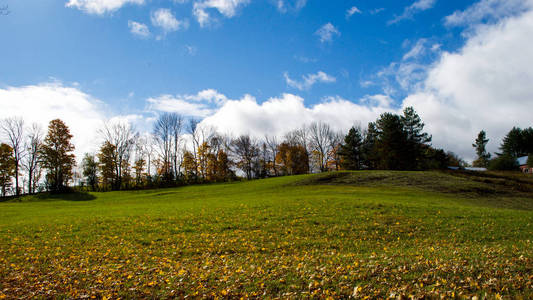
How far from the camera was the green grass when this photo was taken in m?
6.25

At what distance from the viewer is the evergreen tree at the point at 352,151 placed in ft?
216

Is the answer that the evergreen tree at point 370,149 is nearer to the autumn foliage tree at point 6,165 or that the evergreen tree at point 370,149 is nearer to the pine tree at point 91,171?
the pine tree at point 91,171

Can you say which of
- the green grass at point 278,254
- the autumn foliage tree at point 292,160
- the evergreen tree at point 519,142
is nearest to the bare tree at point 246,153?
the autumn foliage tree at point 292,160

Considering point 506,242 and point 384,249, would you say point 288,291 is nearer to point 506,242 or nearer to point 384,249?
point 384,249

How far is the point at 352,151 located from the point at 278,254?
60.2 m

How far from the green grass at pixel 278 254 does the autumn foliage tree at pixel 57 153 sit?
37660 millimetres

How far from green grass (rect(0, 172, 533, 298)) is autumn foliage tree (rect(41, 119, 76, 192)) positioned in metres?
37.7

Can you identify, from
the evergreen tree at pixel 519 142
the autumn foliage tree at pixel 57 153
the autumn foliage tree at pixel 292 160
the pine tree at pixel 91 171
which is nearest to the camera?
the autumn foliage tree at pixel 57 153

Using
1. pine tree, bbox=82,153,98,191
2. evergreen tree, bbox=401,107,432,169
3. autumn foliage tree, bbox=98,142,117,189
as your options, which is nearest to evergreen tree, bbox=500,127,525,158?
evergreen tree, bbox=401,107,432,169

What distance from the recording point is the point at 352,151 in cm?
6581

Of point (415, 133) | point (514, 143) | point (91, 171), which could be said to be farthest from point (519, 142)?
point (91, 171)

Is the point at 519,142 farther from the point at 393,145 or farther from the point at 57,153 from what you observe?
the point at 57,153

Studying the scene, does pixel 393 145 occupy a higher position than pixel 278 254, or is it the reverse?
pixel 393 145

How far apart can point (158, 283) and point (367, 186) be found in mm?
32702
